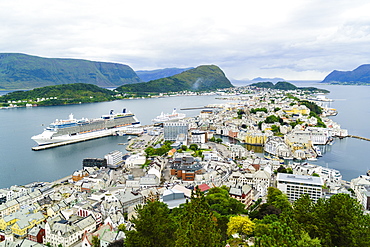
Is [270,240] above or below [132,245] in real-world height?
above

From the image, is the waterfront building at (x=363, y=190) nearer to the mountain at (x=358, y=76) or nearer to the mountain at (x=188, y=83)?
the mountain at (x=188, y=83)

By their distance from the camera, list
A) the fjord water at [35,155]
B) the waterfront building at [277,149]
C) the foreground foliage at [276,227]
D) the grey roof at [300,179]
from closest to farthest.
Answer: the foreground foliage at [276,227] < the grey roof at [300,179] < the fjord water at [35,155] < the waterfront building at [277,149]

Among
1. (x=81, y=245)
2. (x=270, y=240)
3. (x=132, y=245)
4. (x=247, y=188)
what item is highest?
(x=270, y=240)

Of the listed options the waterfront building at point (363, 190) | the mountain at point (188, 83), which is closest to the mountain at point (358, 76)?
the mountain at point (188, 83)

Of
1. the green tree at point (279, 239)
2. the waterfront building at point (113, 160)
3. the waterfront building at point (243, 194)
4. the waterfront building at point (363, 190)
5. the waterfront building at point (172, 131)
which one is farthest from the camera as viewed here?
the waterfront building at point (172, 131)

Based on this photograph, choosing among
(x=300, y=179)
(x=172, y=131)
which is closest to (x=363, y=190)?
(x=300, y=179)

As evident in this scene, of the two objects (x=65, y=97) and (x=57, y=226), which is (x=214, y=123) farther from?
(x=65, y=97)

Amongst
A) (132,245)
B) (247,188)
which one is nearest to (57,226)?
(132,245)

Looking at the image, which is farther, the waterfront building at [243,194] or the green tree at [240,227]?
the waterfront building at [243,194]
